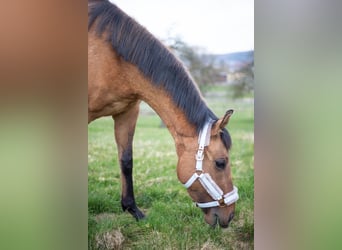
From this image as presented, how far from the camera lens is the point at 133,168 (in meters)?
2.26

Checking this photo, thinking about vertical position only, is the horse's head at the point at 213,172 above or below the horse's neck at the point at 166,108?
below

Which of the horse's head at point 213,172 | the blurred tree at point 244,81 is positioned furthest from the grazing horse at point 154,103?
the blurred tree at point 244,81

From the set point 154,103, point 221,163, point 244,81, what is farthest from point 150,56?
point 221,163

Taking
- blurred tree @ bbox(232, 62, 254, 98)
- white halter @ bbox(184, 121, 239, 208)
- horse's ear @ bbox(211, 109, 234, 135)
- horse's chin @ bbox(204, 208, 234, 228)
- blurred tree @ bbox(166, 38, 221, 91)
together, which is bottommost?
horse's chin @ bbox(204, 208, 234, 228)

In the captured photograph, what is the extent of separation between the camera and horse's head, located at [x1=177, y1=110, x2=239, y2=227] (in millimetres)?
2201

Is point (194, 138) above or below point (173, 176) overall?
above

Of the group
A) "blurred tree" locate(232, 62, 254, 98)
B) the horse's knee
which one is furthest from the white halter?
the horse's knee

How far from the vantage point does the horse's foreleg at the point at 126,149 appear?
2.25m

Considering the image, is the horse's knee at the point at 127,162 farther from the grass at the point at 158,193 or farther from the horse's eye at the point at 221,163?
the horse's eye at the point at 221,163

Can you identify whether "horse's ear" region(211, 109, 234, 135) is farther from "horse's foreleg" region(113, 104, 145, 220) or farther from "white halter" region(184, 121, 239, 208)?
"horse's foreleg" region(113, 104, 145, 220)
